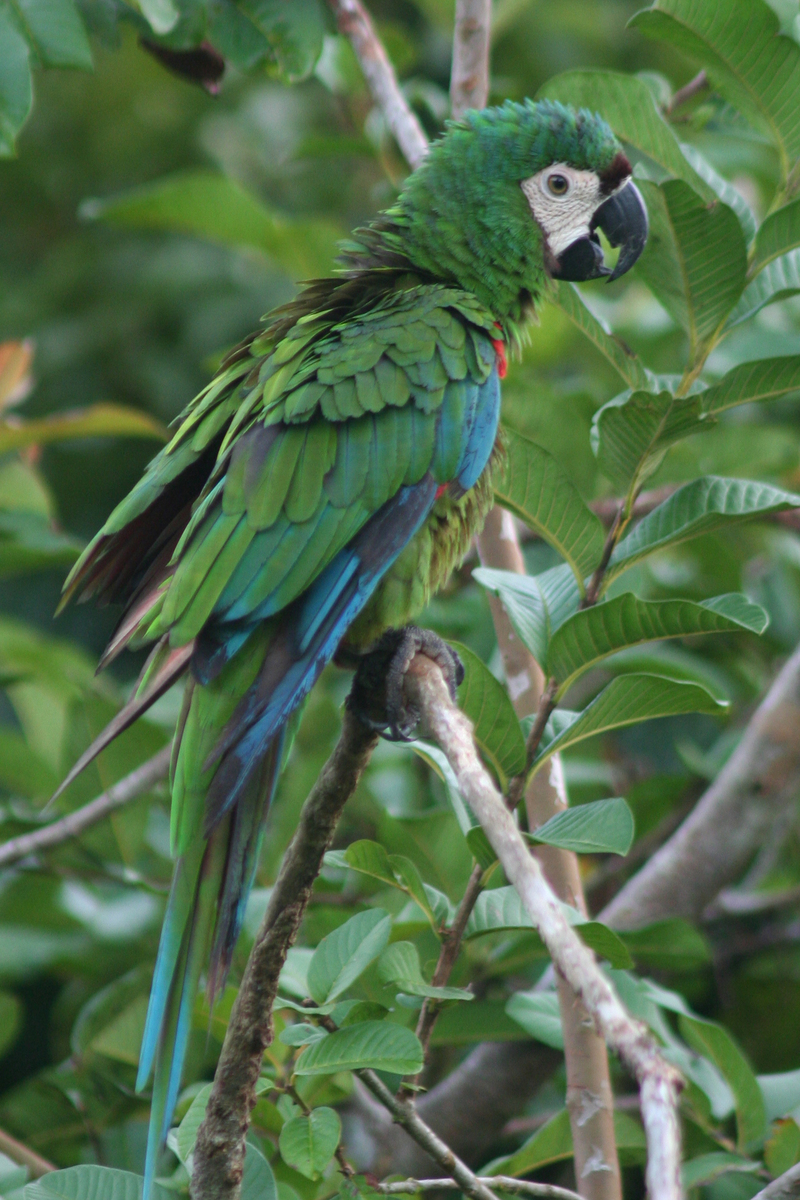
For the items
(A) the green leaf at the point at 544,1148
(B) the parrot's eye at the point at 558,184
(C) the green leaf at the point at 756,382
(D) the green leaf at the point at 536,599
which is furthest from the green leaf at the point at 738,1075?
(B) the parrot's eye at the point at 558,184

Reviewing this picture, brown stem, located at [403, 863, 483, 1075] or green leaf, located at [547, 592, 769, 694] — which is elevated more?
green leaf, located at [547, 592, 769, 694]

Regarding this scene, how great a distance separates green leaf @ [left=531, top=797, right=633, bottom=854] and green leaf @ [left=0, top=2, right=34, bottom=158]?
1.05 metres

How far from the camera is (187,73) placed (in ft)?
6.07

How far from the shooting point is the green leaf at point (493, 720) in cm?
122

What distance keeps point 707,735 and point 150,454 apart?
78.2 inches

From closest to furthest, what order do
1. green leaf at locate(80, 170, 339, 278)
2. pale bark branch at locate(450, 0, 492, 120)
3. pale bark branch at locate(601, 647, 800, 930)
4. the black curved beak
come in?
the black curved beak < pale bark branch at locate(450, 0, 492, 120) < pale bark branch at locate(601, 647, 800, 930) < green leaf at locate(80, 170, 339, 278)

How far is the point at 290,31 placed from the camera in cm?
166

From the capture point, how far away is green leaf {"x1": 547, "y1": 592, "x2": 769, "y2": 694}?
1157mm

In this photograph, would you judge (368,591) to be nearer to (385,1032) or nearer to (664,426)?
(664,426)

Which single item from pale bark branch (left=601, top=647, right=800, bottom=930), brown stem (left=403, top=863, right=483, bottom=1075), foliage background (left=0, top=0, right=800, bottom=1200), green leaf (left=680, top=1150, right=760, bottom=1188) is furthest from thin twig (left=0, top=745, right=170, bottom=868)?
green leaf (left=680, top=1150, right=760, bottom=1188)

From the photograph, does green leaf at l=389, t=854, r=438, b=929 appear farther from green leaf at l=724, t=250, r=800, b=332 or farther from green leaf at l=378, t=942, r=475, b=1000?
green leaf at l=724, t=250, r=800, b=332

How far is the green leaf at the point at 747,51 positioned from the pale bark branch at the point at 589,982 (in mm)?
852

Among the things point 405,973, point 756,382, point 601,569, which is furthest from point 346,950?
point 756,382

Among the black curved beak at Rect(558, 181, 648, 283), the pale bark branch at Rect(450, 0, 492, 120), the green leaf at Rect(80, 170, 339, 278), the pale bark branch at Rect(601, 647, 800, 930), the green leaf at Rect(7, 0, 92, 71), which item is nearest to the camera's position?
the green leaf at Rect(7, 0, 92, 71)
